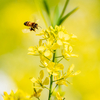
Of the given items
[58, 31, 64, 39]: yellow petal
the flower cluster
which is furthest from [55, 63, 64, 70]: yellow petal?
[58, 31, 64, 39]: yellow petal

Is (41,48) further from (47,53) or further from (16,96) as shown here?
(16,96)

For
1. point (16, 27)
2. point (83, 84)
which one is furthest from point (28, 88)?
point (16, 27)

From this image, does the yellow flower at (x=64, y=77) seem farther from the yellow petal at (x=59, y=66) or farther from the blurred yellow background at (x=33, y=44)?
the blurred yellow background at (x=33, y=44)

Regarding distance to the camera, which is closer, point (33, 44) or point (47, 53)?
point (47, 53)

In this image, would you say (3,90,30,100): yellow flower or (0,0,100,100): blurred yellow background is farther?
(0,0,100,100): blurred yellow background

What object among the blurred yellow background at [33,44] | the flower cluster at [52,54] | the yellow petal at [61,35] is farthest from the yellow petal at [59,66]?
the blurred yellow background at [33,44]

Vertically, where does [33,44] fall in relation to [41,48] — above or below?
below

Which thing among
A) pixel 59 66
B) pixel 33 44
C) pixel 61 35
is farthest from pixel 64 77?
pixel 33 44

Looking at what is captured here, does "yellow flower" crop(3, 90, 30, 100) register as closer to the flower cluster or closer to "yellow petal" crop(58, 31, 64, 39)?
the flower cluster

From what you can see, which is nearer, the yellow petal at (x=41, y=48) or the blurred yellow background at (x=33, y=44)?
the yellow petal at (x=41, y=48)
